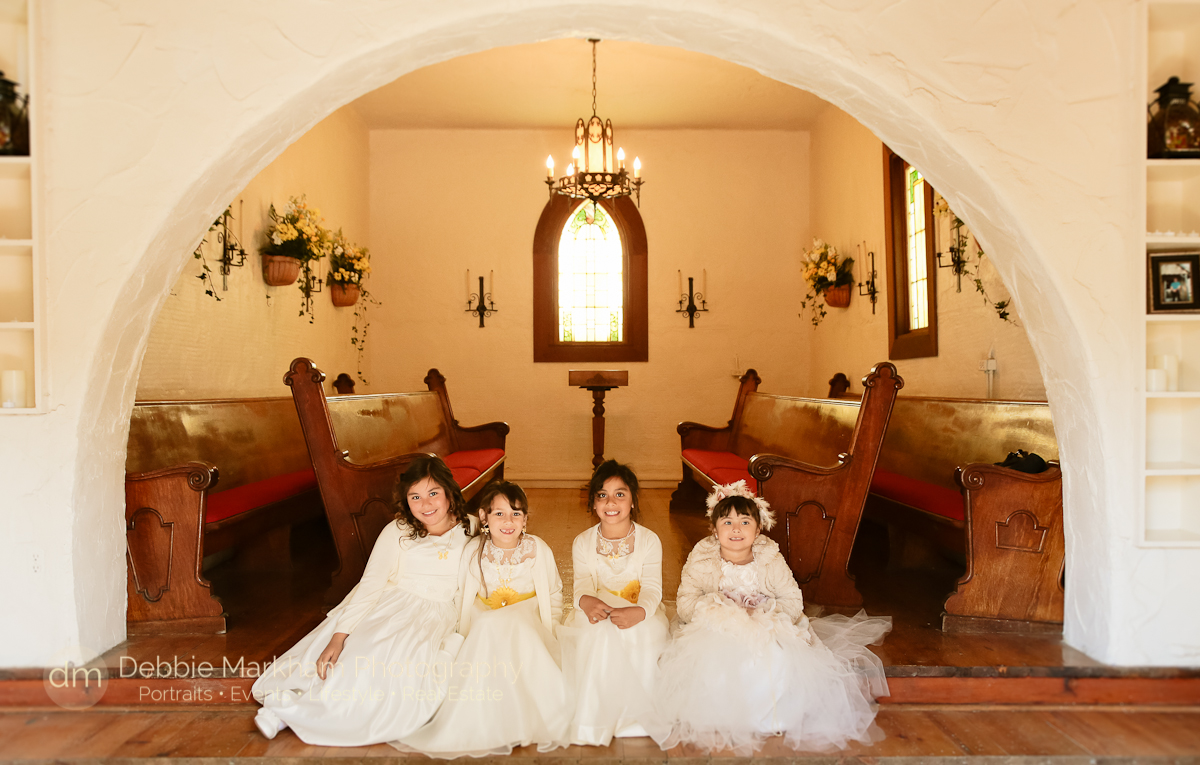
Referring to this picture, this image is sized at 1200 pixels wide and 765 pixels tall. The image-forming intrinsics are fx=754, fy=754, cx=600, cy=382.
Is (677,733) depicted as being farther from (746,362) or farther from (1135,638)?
(746,362)

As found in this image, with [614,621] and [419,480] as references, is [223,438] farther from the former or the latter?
[614,621]

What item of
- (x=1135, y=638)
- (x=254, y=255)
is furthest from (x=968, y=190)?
(x=254, y=255)

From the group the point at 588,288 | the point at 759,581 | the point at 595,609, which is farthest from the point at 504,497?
the point at 588,288

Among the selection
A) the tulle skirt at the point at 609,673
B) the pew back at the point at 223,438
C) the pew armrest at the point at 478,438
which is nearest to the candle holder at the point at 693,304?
the pew armrest at the point at 478,438

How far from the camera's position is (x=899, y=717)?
2.71m

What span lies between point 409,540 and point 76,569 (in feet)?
4.01

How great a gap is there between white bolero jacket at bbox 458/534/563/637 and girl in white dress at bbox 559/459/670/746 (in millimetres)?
97

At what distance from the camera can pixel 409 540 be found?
2.97 metres

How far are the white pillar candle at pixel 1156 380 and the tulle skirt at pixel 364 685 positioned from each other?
2819 millimetres

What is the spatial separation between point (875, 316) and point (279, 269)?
4.87 meters

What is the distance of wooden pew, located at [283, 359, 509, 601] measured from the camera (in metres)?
3.63

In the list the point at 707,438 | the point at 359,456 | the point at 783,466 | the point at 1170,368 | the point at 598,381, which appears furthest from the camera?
the point at 598,381

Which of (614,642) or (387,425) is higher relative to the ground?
(387,425)

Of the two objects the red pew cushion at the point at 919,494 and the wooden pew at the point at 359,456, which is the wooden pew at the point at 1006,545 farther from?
the wooden pew at the point at 359,456
